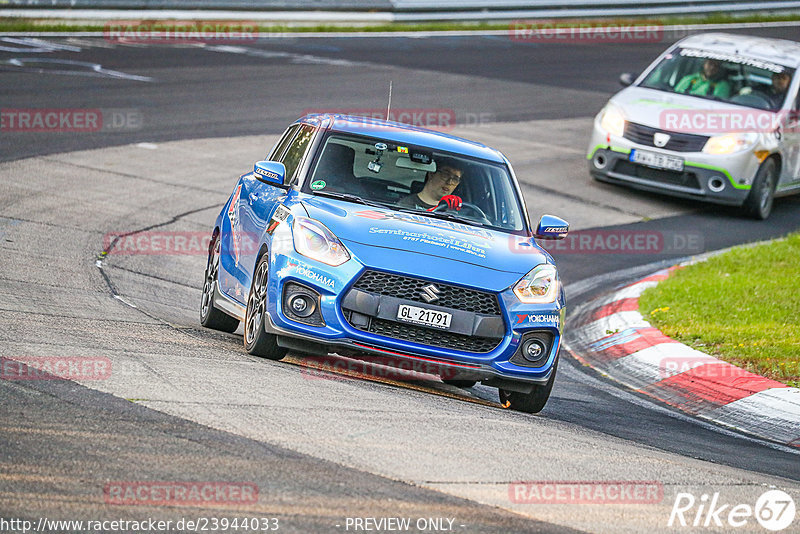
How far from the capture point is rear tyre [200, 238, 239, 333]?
8.98m

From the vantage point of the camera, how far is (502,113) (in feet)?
69.3

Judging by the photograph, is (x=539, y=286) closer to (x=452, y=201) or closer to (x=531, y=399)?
(x=531, y=399)

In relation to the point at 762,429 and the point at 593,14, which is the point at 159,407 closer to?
the point at 762,429

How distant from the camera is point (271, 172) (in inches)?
328

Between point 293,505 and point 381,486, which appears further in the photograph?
point 381,486

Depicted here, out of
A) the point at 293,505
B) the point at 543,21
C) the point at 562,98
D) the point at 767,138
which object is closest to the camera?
the point at 293,505

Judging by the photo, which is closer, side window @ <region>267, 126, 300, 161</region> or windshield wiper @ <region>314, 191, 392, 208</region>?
windshield wiper @ <region>314, 191, 392, 208</region>

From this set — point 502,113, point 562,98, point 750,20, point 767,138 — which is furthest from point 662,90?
point 750,20

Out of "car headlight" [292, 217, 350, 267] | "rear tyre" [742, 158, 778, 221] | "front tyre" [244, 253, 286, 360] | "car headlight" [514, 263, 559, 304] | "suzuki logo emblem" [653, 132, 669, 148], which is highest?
"car headlight" [292, 217, 350, 267]

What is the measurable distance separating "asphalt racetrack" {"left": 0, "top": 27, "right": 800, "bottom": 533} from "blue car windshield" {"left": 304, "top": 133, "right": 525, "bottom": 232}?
1.21 metres

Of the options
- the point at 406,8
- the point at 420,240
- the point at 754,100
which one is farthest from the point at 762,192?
the point at 406,8

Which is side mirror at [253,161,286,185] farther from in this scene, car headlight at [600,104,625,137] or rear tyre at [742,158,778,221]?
rear tyre at [742,158,778,221]

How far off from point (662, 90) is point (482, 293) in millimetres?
10589

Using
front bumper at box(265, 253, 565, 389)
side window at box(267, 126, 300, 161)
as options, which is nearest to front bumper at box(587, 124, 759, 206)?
side window at box(267, 126, 300, 161)
